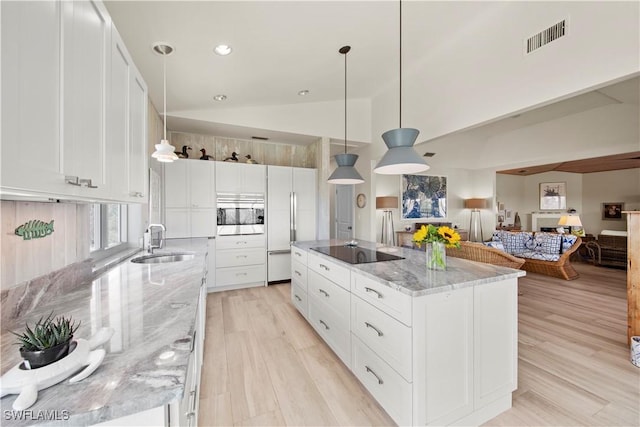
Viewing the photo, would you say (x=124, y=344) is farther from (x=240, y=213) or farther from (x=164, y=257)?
(x=240, y=213)

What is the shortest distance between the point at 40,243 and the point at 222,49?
6.95 ft

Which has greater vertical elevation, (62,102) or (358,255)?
(62,102)

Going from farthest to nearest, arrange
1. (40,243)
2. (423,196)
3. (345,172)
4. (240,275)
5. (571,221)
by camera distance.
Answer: (423,196)
(571,221)
(240,275)
(345,172)
(40,243)

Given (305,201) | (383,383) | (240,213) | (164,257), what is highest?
(305,201)

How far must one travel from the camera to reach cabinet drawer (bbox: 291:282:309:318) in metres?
3.11

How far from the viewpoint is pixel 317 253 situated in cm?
272

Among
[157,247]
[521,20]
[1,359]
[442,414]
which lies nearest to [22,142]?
[1,359]

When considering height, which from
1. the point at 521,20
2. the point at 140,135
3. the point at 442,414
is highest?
the point at 521,20

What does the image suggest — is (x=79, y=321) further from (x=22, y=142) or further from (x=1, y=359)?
(x=22, y=142)

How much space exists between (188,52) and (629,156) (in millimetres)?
8364

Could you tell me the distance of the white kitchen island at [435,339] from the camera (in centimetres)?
150

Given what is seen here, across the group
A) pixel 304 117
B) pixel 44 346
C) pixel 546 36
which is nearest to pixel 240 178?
pixel 304 117

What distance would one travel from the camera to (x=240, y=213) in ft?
14.8

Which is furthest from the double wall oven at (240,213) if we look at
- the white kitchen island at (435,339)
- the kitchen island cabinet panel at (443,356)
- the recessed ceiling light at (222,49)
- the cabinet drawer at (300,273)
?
the kitchen island cabinet panel at (443,356)
